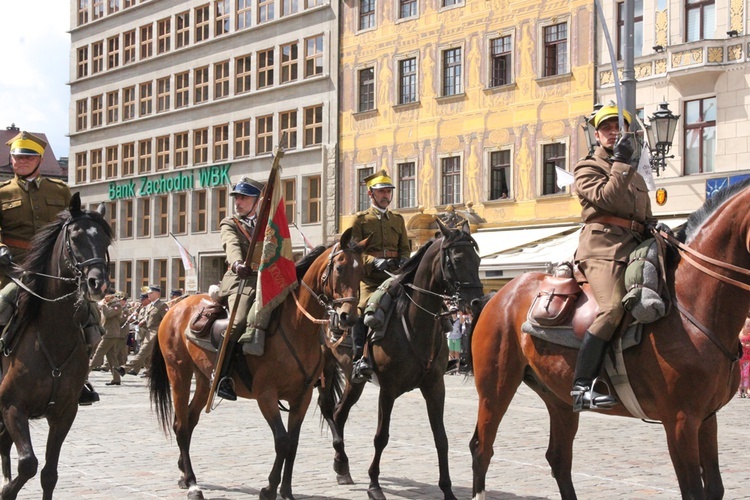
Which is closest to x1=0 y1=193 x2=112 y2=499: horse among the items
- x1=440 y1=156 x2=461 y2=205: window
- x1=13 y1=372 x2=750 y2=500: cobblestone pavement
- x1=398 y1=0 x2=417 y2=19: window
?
x1=13 y1=372 x2=750 y2=500: cobblestone pavement

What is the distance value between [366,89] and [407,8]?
3.65 meters

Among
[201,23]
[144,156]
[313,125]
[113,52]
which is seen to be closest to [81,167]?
[113,52]

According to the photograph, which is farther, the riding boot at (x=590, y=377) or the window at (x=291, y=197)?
the window at (x=291, y=197)

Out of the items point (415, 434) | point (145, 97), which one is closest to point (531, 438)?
point (415, 434)

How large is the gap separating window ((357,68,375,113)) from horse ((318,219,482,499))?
3187 cm

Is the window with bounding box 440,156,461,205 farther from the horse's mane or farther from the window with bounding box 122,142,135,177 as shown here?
the horse's mane

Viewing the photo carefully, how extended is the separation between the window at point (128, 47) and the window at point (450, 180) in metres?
24.8

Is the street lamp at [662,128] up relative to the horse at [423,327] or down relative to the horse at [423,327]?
up

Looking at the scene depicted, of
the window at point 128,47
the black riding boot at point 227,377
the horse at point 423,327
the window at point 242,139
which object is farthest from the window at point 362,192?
the black riding boot at point 227,377

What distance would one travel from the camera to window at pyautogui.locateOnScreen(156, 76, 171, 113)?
181 ft

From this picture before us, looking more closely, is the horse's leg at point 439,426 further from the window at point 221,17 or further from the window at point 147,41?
the window at point 147,41

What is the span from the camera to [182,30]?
177 feet

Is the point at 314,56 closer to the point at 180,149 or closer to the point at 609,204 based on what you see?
the point at 180,149

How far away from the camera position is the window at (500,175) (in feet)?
120
